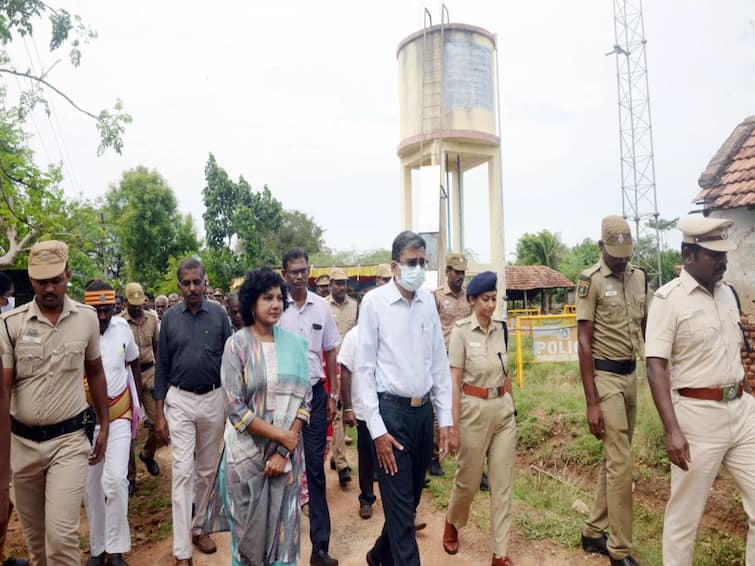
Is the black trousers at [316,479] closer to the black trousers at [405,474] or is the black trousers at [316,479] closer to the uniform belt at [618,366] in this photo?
the black trousers at [405,474]

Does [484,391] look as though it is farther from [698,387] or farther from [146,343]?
[146,343]

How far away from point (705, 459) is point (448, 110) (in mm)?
11328

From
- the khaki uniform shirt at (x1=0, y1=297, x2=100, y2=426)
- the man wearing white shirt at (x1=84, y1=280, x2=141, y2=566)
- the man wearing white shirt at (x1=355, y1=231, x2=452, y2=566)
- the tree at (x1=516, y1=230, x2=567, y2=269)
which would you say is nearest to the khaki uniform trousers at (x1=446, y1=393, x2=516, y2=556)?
the man wearing white shirt at (x1=355, y1=231, x2=452, y2=566)

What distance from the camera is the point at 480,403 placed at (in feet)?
12.7

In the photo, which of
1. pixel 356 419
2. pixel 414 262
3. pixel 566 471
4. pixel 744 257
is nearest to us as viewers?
pixel 414 262

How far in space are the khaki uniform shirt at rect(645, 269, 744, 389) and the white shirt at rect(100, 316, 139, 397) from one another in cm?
378

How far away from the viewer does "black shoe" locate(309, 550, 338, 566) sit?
386 centimetres

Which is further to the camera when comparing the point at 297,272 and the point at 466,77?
the point at 466,77

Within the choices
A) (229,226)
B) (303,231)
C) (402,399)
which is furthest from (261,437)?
(303,231)

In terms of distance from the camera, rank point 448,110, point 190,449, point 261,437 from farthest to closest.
→ point 448,110 → point 190,449 → point 261,437

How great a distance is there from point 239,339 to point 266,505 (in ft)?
2.93

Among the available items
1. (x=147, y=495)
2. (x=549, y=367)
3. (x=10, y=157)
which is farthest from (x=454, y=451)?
(x=10, y=157)

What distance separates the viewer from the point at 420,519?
470cm

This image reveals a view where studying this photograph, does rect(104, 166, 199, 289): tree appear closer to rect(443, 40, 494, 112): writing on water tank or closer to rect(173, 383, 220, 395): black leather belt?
rect(443, 40, 494, 112): writing on water tank
